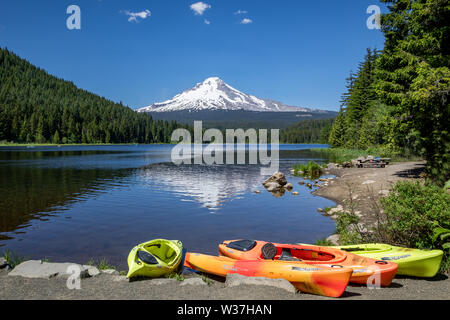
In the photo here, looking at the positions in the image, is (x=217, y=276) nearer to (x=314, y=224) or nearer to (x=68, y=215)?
(x=314, y=224)

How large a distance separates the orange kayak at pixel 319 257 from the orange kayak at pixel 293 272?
410 millimetres

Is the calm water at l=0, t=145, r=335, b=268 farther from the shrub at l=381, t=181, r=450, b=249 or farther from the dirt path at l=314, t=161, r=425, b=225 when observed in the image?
the shrub at l=381, t=181, r=450, b=249

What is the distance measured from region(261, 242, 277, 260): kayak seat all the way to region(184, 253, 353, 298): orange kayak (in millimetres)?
611

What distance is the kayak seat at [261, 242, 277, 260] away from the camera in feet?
29.2

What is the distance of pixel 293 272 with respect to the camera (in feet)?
24.3

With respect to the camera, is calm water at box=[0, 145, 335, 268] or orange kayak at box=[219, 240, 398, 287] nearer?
orange kayak at box=[219, 240, 398, 287]

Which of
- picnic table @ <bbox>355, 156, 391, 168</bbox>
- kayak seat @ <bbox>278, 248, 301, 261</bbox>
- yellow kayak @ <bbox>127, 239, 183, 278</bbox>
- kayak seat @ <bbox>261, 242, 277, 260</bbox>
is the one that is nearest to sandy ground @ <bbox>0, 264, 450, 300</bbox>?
yellow kayak @ <bbox>127, 239, 183, 278</bbox>

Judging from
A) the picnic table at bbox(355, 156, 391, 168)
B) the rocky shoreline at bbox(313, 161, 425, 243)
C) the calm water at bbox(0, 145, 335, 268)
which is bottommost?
the calm water at bbox(0, 145, 335, 268)

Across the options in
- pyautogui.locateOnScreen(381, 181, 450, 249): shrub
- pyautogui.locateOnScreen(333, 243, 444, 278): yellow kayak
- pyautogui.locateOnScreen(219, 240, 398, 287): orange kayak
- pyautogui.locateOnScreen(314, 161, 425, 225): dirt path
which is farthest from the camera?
pyautogui.locateOnScreen(314, 161, 425, 225): dirt path

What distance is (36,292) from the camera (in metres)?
7.02

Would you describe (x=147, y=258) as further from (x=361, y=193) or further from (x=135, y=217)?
(x=361, y=193)

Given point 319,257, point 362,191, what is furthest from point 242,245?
point 362,191

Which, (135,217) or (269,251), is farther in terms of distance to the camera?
(135,217)

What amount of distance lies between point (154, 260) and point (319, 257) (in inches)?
190
